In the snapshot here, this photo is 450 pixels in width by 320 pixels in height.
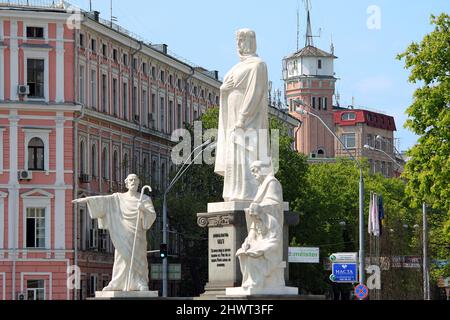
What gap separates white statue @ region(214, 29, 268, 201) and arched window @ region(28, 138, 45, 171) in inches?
2115

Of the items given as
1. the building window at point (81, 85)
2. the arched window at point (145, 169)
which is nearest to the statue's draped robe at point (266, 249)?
the building window at point (81, 85)

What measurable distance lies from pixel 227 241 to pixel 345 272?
2710 cm

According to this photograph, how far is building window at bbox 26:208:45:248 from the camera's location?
8306 centimetres

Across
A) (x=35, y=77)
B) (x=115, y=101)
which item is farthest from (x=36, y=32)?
(x=115, y=101)

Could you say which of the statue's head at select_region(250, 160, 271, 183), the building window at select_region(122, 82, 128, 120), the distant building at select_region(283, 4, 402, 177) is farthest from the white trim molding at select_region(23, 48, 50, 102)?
the distant building at select_region(283, 4, 402, 177)

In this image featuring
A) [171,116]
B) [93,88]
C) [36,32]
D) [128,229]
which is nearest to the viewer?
[128,229]

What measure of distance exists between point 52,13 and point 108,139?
383 inches

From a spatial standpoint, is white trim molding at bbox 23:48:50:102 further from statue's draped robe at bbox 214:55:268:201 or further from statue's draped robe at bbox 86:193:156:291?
statue's draped robe at bbox 214:55:268:201

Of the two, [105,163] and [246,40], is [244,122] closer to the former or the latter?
[246,40]

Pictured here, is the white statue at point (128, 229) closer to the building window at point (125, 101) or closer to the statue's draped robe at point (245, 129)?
the statue's draped robe at point (245, 129)

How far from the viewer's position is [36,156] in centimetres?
8462

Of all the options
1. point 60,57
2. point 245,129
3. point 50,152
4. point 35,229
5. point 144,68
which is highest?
point 144,68

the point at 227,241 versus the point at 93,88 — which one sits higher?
the point at 93,88

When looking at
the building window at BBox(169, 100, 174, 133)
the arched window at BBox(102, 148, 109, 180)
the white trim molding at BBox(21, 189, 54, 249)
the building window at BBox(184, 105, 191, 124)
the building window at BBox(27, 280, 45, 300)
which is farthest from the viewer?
the building window at BBox(184, 105, 191, 124)
